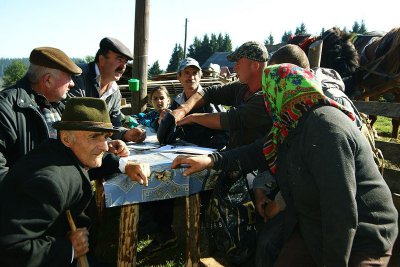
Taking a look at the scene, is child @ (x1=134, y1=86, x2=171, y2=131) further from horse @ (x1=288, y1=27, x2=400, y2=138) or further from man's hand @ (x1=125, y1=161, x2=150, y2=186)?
horse @ (x1=288, y1=27, x2=400, y2=138)

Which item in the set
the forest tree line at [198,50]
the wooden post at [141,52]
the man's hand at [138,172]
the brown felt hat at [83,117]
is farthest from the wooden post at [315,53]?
the forest tree line at [198,50]

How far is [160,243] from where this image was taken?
3.77 m

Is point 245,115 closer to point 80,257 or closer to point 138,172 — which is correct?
point 138,172

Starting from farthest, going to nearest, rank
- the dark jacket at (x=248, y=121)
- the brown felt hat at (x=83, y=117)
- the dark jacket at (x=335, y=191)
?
the dark jacket at (x=248, y=121) → the brown felt hat at (x=83, y=117) → the dark jacket at (x=335, y=191)

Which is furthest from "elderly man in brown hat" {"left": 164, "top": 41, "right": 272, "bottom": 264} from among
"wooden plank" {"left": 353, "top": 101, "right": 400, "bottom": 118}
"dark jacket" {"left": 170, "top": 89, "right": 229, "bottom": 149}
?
"wooden plank" {"left": 353, "top": 101, "right": 400, "bottom": 118}

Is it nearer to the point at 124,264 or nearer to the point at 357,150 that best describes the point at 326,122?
the point at 357,150

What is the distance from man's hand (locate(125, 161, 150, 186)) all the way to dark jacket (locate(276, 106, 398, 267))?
0.97 metres

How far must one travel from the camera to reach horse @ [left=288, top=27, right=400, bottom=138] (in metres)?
6.97

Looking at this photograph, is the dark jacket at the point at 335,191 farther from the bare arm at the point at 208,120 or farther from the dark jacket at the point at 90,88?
the dark jacket at the point at 90,88

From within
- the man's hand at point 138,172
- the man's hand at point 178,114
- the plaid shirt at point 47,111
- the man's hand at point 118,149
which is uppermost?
the plaid shirt at point 47,111

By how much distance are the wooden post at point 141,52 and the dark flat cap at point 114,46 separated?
4.15ft

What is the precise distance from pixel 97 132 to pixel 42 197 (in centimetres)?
53

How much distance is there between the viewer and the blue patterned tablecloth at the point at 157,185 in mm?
2429

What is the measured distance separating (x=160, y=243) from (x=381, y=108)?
4528 millimetres
